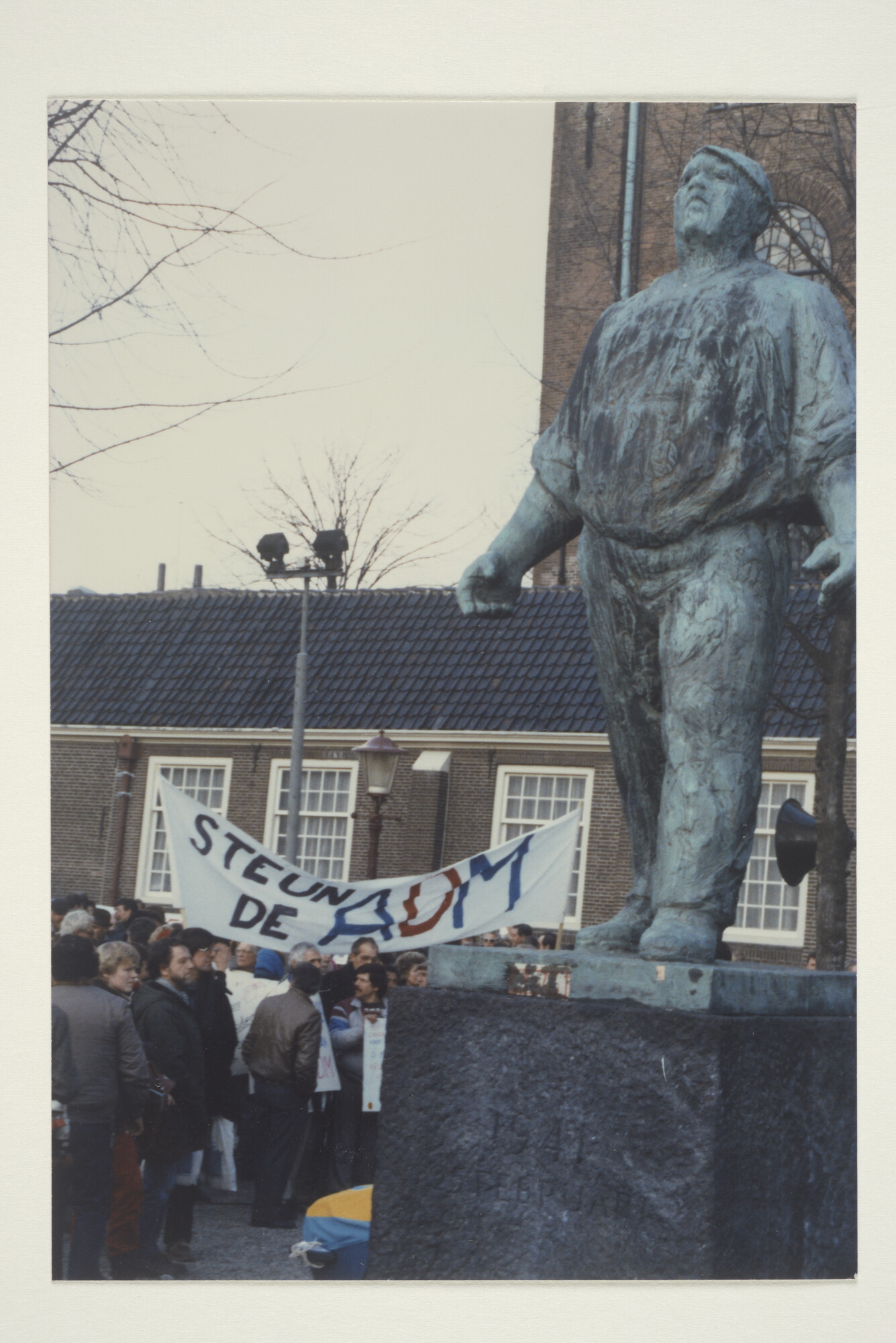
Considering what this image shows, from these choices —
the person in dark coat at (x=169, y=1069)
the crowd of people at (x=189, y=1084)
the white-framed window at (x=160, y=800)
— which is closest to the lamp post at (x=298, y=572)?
the crowd of people at (x=189, y=1084)

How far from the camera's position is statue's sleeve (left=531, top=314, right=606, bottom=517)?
380cm

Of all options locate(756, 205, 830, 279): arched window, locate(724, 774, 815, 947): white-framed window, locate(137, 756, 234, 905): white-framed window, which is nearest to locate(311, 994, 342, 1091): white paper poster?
locate(756, 205, 830, 279): arched window

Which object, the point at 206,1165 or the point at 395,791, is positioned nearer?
the point at 206,1165

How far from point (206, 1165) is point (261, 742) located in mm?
13123

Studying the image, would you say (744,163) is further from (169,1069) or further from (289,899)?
(289,899)

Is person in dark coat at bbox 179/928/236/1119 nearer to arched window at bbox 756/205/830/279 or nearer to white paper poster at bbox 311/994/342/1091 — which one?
white paper poster at bbox 311/994/342/1091

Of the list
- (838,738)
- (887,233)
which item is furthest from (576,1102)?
(838,738)

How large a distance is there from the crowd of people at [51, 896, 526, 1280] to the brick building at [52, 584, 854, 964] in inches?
398

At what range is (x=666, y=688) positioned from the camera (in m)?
3.55

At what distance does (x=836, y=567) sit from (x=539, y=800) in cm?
1639

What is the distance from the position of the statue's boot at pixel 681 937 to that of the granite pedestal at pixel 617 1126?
0.05m

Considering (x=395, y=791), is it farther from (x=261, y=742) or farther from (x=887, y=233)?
(x=887, y=233)

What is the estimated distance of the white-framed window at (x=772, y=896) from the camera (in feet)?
58.9

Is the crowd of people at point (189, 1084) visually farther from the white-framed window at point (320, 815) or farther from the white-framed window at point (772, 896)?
the white-framed window at point (320, 815)
